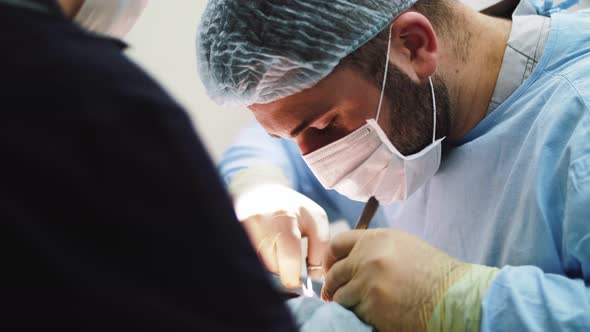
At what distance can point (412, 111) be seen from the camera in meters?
1.20

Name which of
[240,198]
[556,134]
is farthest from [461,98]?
[240,198]

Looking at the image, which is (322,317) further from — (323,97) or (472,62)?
(472,62)

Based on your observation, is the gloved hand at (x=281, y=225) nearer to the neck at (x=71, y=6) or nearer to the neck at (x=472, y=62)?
the neck at (x=472, y=62)

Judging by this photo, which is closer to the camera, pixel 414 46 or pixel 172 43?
pixel 414 46

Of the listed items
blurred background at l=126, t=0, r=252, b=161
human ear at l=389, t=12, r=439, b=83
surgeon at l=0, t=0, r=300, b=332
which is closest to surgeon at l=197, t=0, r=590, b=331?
human ear at l=389, t=12, r=439, b=83

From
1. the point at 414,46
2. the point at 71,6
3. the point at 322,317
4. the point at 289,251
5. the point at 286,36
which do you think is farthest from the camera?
the point at 289,251

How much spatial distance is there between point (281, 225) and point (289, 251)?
0.07 metres

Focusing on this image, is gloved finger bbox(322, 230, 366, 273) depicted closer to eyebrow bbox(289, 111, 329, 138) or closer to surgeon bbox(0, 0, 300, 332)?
eyebrow bbox(289, 111, 329, 138)

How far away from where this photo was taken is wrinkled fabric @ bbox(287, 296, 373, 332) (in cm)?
90

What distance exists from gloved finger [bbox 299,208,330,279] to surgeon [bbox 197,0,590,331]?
0.07 metres

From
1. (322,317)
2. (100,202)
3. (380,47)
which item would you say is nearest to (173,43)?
(380,47)

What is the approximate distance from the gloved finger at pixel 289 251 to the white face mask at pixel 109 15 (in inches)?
28.1

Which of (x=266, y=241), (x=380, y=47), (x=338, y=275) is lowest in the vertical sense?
(x=266, y=241)

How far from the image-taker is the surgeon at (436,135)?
980 mm
